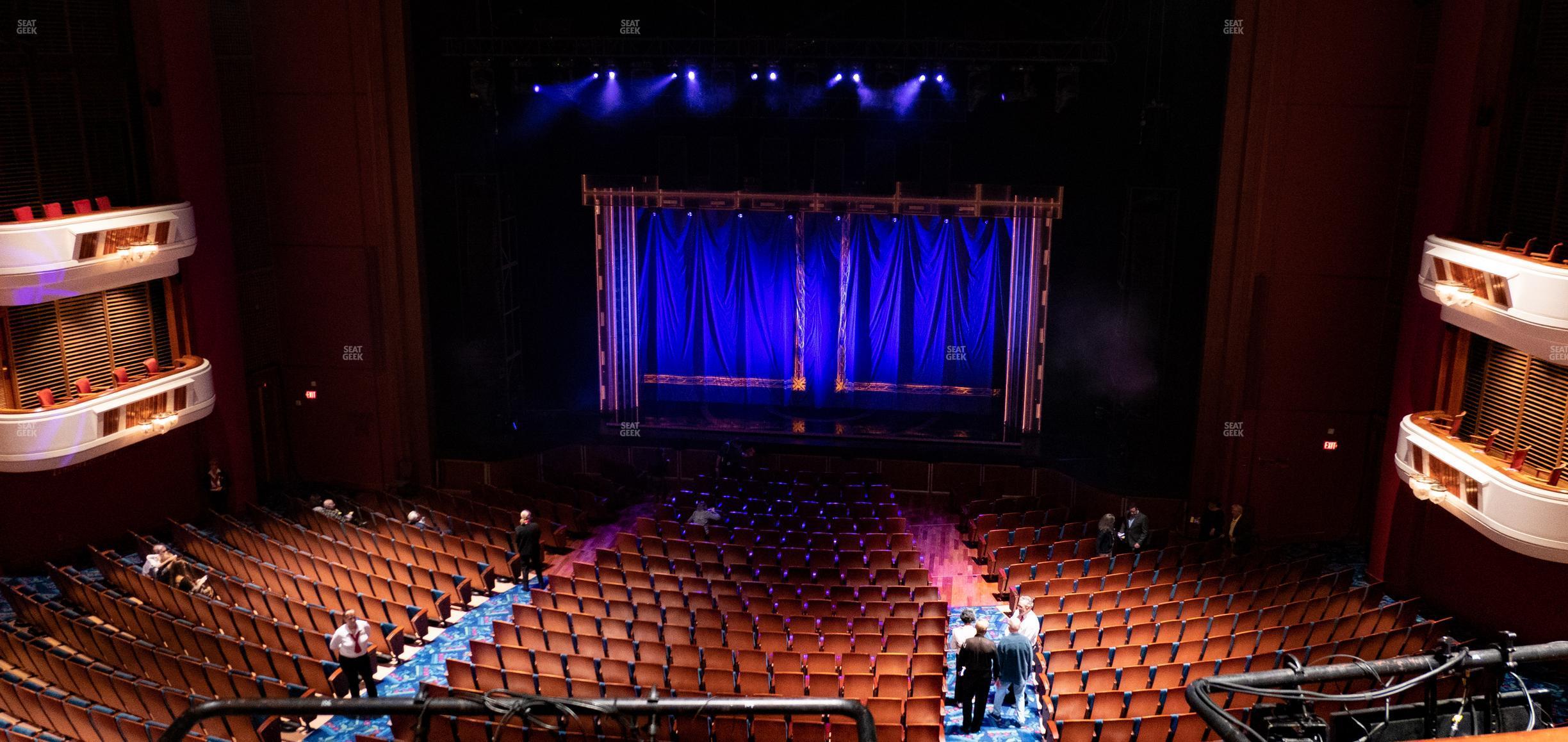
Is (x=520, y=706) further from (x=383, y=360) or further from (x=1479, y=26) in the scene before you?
(x=383, y=360)

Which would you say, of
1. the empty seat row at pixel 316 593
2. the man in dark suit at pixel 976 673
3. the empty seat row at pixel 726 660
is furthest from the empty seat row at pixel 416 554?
the man in dark suit at pixel 976 673

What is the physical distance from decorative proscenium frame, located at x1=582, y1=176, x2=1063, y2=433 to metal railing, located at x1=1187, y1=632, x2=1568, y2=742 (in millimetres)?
15248

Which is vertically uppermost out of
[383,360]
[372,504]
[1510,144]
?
[1510,144]

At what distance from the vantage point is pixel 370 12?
53.7 ft

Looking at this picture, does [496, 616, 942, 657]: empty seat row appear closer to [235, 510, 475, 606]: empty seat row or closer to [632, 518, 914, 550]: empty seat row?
[235, 510, 475, 606]: empty seat row

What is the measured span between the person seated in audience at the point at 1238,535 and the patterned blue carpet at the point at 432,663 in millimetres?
9176

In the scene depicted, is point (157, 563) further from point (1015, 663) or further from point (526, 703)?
point (526, 703)

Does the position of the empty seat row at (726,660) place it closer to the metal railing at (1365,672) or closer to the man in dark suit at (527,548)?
the man in dark suit at (527,548)

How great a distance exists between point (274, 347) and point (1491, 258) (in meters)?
16.2

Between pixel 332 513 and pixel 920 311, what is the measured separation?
9753 mm

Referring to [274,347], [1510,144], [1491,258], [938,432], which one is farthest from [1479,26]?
[274,347]

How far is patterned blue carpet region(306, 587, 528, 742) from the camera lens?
10242 millimetres

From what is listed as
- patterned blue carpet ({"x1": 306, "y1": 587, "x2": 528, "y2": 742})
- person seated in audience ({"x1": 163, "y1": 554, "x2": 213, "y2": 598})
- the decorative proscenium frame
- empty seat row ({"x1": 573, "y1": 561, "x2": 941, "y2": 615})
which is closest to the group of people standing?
empty seat row ({"x1": 573, "y1": 561, "x2": 941, "y2": 615})

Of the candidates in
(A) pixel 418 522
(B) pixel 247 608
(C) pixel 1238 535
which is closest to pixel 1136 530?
(C) pixel 1238 535
